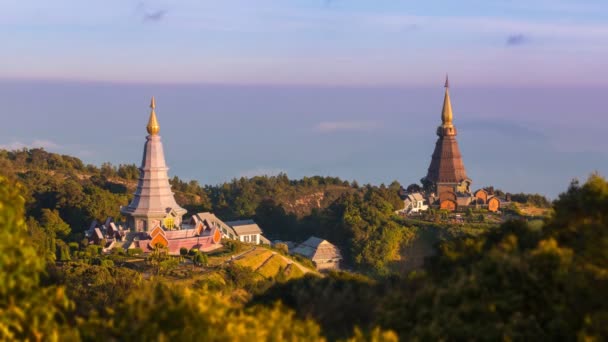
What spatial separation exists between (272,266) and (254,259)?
1.03m

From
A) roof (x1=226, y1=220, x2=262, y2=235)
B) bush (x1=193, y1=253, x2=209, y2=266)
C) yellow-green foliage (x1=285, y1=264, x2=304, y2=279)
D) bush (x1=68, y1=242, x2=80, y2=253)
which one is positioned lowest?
yellow-green foliage (x1=285, y1=264, x2=304, y2=279)

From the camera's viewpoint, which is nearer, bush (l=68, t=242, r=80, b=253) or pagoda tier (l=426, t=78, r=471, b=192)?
bush (l=68, t=242, r=80, b=253)

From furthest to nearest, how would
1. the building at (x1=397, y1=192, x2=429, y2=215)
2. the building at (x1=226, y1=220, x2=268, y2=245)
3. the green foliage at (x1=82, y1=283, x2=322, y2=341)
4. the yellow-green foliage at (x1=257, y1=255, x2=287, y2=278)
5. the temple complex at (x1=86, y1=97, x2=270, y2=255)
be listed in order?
the building at (x1=397, y1=192, x2=429, y2=215), the building at (x1=226, y1=220, x2=268, y2=245), the temple complex at (x1=86, y1=97, x2=270, y2=255), the yellow-green foliage at (x1=257, y1=255, x2=287, y2=278), the green foliage at (x1=82, y1=283, x2=322, y2=341)

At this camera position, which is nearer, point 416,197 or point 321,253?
point 321,253

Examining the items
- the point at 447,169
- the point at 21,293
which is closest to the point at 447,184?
A: the point at 447,169

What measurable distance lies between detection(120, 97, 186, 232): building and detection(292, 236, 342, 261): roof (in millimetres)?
7994

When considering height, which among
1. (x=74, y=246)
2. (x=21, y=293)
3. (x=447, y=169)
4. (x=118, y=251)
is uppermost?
(x=447, y=169)

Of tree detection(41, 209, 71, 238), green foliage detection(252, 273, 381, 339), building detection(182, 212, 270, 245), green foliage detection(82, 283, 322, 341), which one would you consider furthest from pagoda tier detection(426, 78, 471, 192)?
green foliage detection(82, 283, 322, 341)

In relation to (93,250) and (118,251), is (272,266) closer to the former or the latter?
(118,251)

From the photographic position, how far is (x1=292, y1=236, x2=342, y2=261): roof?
50594 mm

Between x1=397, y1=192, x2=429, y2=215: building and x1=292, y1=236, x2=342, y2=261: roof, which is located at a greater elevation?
x1=397, y1=192, x2=429, y2=215: building

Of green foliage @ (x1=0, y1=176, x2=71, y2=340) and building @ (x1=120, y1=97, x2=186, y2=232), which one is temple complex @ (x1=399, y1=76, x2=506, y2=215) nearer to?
building @ (x1=120, y1=97, x2=186, y2=232)

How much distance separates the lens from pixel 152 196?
157ft

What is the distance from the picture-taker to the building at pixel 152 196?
4731cm
